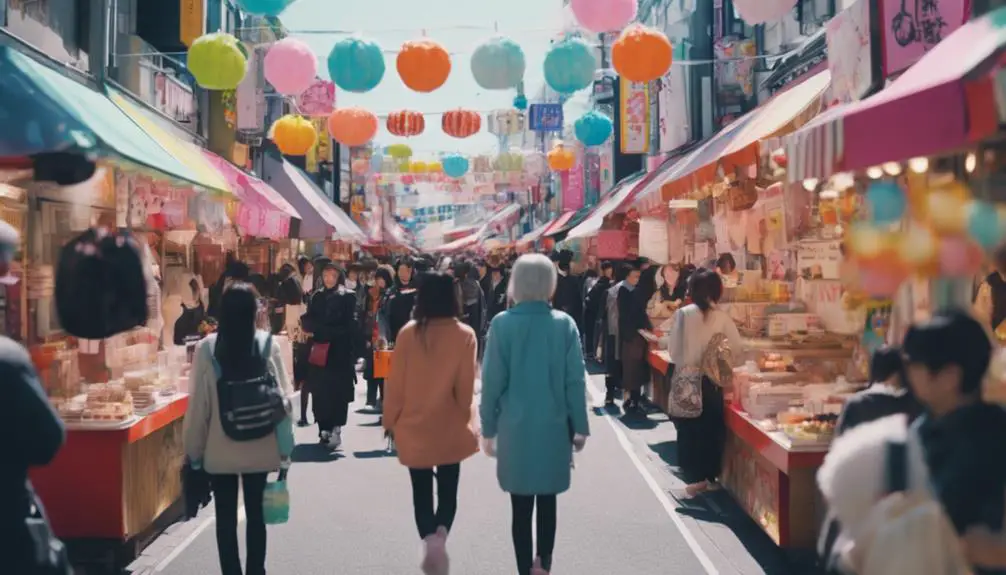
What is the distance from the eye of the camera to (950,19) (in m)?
6.84

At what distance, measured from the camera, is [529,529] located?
590cm

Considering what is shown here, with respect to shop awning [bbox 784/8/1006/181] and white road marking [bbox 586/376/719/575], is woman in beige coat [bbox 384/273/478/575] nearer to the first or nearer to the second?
white road marking [bbox 586/376/719/575]

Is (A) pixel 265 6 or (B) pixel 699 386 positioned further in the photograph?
(A) pixel 265 6

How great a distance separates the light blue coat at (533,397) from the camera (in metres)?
5.76

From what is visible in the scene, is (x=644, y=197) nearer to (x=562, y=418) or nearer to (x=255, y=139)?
(x=562, y=418)

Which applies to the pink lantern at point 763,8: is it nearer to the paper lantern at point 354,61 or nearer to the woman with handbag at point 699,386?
the woman with handbag at point 699,386

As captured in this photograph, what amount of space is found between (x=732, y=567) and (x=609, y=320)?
7.53 m

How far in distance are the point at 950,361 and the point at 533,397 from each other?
9.86 ft

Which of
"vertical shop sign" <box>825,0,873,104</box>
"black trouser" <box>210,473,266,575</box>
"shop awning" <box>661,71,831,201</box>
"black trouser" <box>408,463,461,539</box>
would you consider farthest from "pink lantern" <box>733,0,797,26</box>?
"black trouser" <box>210,473,266,575</box>

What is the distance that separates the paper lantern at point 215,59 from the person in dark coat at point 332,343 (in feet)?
9.07

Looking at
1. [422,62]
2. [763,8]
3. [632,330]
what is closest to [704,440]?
[763,8]

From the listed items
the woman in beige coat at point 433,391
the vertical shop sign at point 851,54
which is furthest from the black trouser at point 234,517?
the vertical shop sign at point 851,54

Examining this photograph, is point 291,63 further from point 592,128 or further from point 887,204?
point 887,204

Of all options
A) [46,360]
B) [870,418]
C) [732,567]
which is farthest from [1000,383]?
[46,360]
